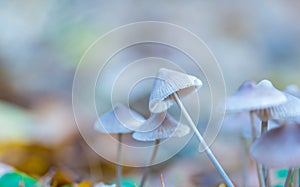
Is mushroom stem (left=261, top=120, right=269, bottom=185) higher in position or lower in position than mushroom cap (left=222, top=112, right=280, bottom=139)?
lower

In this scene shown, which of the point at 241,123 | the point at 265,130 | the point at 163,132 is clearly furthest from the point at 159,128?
the point at 241,123

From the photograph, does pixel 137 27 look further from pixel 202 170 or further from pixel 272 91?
pixel 272 91

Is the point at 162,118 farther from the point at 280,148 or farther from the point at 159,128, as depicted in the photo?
the point at 280,148

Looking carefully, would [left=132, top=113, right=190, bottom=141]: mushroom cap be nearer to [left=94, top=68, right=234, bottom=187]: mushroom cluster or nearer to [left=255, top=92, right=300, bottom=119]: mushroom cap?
[left=94, top=68, right=234, bottom=187]: mushroom cluster

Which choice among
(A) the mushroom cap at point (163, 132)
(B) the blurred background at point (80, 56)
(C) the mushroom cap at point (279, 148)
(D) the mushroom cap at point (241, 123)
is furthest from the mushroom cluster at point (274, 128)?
(B) the blurred background at point (80, 56)

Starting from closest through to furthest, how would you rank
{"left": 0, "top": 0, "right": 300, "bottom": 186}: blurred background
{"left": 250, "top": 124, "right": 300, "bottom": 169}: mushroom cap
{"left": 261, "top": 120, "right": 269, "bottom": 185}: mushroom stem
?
{"left": 250, "top": 124, "right": 300, "bottom": 169}: mushroom cap → {"left": 261, "top": 120, "right": 269, "bottom": 185}: mushroom stem → {"left": 0, "top": 0, "right": 300, "bottom": 186}: blurred background

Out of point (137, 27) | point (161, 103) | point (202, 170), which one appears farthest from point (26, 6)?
point (161, 103)

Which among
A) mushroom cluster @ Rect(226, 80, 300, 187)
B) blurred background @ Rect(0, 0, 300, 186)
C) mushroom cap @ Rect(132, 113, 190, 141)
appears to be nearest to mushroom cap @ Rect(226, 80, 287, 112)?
mushroom cluster @ Rect(226, 80, 300, 187)
